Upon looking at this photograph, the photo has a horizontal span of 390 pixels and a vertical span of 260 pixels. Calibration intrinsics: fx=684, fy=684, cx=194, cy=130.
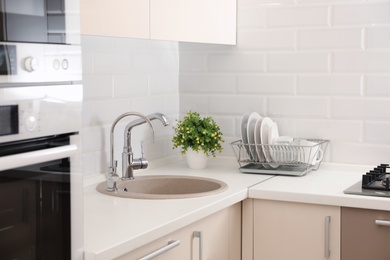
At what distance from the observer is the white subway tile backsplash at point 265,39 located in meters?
3.06

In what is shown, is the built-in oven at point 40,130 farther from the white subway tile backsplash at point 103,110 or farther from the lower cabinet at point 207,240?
the white subway tile backsplash at point 103,110

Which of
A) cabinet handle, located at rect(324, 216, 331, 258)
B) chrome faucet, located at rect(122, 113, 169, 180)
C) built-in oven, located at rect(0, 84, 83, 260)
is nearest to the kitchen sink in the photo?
chrome faucet, located at rect(122, 113, 169, 180)

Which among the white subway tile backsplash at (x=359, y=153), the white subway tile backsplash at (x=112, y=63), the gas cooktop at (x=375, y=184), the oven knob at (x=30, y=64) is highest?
the white subway tile backsplash at (x=112, y=63)

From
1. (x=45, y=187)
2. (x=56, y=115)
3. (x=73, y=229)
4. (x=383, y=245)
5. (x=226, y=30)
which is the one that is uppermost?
(x=226, y=30)

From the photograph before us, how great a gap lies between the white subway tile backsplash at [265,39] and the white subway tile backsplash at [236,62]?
42 mm

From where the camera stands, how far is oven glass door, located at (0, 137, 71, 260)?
1.38 m

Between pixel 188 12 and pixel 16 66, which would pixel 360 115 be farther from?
pixel 16 66

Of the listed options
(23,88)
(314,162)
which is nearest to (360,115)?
(314,162)

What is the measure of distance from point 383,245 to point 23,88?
151cm

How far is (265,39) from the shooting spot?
311 centimetres

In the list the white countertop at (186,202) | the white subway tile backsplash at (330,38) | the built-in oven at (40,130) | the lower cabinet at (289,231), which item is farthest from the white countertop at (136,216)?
the white subway tile backsplash at (330,38)

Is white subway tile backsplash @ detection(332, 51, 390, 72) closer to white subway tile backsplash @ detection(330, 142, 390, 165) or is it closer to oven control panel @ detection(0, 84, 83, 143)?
white subway tile backsplash @ detection(330, 142, 390, 165)

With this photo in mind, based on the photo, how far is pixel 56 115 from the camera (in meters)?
1.48

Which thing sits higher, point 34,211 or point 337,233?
point 34,211
